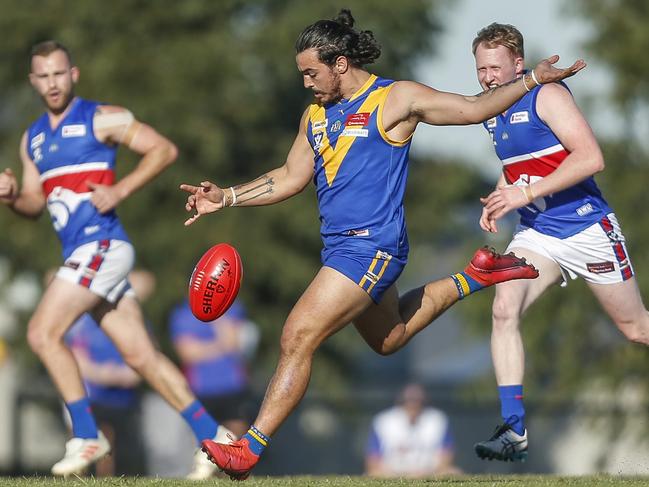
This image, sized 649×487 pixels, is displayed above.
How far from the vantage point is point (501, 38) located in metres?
8.70

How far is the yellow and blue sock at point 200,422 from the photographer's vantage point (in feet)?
32.0

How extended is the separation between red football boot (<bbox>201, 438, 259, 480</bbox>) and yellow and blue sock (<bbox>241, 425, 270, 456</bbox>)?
2 centimetres

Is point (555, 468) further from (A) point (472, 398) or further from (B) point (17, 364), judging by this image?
(B) point (17, 364)

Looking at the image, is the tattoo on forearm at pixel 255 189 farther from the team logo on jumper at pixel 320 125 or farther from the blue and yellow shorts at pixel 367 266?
the blue and yellow shorts at pixel 367 266

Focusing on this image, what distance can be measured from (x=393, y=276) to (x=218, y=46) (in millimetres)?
13229

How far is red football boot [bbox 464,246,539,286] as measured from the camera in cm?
848

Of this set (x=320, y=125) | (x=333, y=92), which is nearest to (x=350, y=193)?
(x=320, y=125)

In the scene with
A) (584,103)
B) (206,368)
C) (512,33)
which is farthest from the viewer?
(584,103)

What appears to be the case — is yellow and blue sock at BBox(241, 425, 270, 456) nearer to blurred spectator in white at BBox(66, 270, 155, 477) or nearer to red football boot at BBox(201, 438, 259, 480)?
red football boot at BBox(201, 438, 259, 480)

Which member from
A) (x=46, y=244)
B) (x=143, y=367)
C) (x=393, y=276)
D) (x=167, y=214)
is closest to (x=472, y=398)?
(x=167, y=214)

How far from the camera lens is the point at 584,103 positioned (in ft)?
58.2

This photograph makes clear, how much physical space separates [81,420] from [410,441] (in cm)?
769

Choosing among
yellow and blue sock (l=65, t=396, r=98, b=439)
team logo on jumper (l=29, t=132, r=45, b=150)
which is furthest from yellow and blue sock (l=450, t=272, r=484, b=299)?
team logo on jumper (l=29, t=132, r=45, b=150)

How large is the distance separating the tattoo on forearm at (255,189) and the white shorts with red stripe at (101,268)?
1.62 m
